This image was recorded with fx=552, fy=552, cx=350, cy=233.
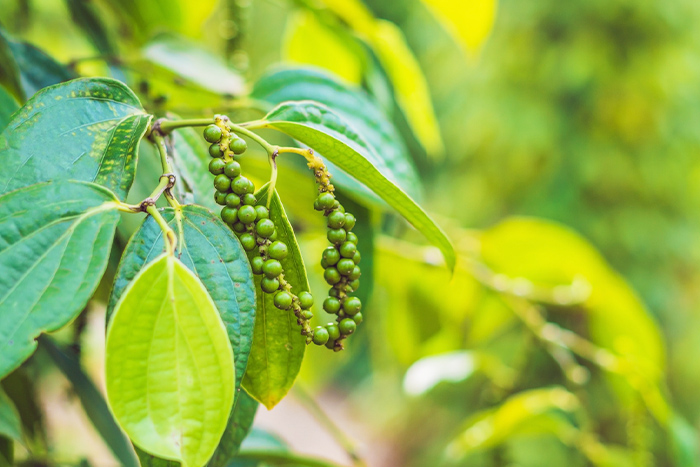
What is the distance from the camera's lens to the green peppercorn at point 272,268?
250 mm

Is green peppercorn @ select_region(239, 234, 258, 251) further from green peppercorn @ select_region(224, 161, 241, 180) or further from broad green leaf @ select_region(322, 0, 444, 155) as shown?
broad green leaf @ select_region(322, 0, 444, 155)

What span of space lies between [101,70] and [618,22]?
299 cm

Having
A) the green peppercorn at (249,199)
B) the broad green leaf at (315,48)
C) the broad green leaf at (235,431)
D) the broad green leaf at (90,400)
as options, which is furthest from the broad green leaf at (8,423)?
the broad green leaf at (315,48)

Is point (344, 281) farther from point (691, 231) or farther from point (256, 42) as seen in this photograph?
point (256, 42)

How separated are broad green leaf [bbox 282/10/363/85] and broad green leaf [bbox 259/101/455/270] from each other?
1.13 feet

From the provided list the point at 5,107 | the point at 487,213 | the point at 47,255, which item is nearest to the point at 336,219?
the point at 47,255

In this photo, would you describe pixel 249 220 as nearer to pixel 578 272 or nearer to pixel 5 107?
pixel 5 107

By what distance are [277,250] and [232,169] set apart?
0.04m

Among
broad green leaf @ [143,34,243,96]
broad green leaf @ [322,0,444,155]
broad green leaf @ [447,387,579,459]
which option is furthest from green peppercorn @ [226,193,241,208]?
broad green leaf @ [447,387,579,459]

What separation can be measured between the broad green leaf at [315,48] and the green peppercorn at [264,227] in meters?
0.41

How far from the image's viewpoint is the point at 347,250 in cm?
27

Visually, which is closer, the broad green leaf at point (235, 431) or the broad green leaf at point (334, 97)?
the broad green leaf at point (235, 431)

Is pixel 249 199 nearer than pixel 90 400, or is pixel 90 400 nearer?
pixel 249 199

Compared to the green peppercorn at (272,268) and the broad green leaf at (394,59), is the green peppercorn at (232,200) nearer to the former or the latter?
the green peppercorn at (272,268)
